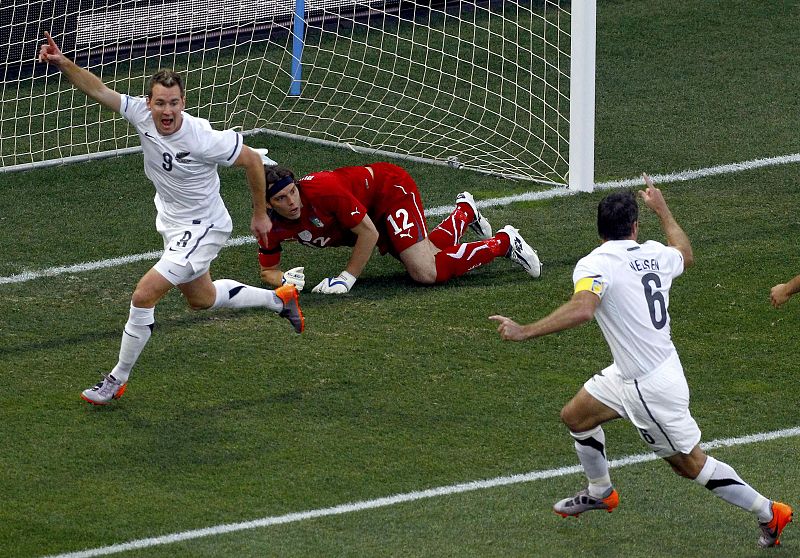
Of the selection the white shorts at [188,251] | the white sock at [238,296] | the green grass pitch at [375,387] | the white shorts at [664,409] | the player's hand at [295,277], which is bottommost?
the green grass pitch at [375,387]

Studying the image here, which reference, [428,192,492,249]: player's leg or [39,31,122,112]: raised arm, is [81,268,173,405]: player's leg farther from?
[428,192,492,249]: player's leg

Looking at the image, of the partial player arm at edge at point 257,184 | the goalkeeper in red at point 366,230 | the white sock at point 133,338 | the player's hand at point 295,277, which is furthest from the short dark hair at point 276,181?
the white sock at point 133,338

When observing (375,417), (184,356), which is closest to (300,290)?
(184,356)

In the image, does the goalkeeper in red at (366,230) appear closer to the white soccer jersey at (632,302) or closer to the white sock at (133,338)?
the white sock at (133,338)

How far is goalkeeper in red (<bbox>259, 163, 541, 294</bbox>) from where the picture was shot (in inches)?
366

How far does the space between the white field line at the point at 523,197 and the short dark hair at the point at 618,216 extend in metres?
4.99

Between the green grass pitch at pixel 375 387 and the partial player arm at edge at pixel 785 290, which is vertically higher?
the partial player arm at edge at pixel 785 290

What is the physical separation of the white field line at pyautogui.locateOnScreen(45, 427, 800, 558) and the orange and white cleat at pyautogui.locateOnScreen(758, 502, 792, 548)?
1.10 m

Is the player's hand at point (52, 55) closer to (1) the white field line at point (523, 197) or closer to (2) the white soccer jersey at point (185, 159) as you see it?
(2) the white soccer jersey at point (185, 159)

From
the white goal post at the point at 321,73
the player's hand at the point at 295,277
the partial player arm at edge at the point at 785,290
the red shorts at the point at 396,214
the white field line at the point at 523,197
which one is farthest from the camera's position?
the white goal post at the point at 321,73

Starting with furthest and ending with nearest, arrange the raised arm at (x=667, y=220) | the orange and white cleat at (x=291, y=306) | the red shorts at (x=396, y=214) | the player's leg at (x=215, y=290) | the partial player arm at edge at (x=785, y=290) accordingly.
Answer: the red shorts at (x=396, y=214) → the orange and white cleat at (x=291, y=306) → the player's leg at (x=215, y=290) → the partial player arm at edge at (x=785, y=290) → the raised arm at (x=667, y=220)

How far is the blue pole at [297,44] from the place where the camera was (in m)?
13.4

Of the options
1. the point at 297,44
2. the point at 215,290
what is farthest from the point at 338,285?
the point at 297,44

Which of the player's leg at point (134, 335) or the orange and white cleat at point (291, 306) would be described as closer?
the player's leg at point (134, 335)
